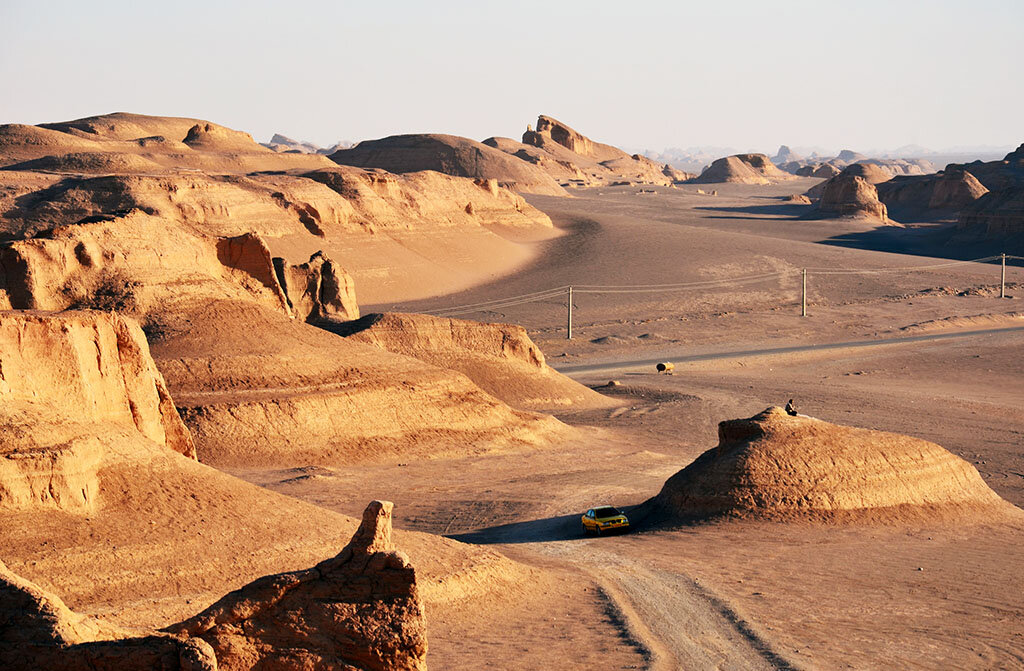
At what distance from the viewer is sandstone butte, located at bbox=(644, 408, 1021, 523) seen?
63.1ft

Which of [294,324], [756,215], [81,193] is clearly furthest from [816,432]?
[756,215]

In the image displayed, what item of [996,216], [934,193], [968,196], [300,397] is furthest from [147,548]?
[934,193]

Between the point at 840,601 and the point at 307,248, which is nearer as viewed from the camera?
the point at 840,601

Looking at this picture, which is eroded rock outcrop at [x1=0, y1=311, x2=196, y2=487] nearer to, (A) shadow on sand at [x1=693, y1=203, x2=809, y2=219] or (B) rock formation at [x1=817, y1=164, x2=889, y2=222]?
(B) rock formation at [x1=817, y1=164, x2=889, y2=222]

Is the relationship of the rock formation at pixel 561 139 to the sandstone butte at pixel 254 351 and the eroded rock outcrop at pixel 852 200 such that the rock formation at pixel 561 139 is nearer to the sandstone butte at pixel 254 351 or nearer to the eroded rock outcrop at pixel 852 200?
the eroded rock outcrop at pixel 852 200

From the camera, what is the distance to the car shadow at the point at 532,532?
18922 millimetres

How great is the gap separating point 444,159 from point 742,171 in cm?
7544

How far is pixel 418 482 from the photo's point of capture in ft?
72.8

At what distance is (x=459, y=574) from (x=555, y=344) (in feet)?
105

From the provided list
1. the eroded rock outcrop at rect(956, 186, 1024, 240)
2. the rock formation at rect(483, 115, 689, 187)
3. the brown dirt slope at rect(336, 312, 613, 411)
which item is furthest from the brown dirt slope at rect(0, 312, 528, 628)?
the rock formation at rect(483, 115, 689, 187)

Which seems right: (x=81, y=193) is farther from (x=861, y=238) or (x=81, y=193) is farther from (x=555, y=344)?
(x=861, y=238)

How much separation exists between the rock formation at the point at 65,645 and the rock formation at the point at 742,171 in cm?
15613

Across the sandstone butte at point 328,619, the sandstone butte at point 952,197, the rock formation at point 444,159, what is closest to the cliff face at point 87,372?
the sandstone butte at point 328,619

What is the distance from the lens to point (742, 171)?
166875 mm
